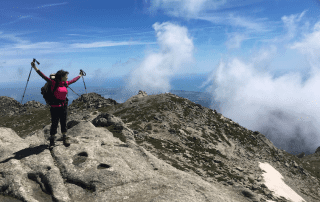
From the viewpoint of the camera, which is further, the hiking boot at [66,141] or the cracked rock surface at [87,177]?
the hiking boot at [66,141]

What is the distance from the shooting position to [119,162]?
13.8 meters

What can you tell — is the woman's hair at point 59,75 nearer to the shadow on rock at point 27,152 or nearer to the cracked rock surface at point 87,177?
the cracked rock surface at point 87,177

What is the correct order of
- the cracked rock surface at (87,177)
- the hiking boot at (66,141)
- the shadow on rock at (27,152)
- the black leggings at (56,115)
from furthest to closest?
1. the hiking boot at (66,141)
2. the black leggings at (56,115)
3. the shadow on rock at (27,152)
4. the cracked rock surface at (87,177)

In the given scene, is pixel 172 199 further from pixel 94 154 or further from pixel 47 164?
pixel 47 164

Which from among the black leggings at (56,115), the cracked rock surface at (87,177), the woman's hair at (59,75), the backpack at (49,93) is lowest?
the cracked rock surface at (87,177)

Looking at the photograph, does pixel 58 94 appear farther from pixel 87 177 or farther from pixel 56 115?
pixel 87 177

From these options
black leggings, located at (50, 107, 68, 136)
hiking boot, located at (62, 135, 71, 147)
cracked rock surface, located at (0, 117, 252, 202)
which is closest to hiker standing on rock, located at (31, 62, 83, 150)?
black leggings, located at (50, 107, 68, 136)

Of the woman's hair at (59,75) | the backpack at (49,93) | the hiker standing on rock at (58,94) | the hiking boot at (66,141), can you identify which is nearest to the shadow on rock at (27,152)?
the hiker standing on rock at (58,94)

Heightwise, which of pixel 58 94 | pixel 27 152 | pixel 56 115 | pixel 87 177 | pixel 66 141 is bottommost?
pixel 87 177

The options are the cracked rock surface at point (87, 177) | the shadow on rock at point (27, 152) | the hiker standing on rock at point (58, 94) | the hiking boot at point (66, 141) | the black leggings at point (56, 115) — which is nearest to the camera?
the cracked rock surface at point (87, 177)

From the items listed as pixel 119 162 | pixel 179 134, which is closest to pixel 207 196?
pixel 119 162

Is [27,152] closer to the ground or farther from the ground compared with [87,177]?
farther from the ground

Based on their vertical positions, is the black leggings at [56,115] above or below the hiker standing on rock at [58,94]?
below

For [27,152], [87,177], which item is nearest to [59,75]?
[27,152]
